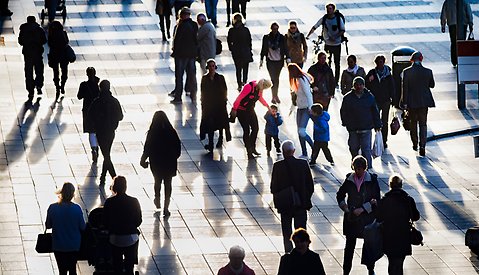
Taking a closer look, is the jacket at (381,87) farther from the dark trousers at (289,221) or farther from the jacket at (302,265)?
the jacket at (302,265)

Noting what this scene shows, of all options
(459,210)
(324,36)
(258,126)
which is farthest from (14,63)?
(459,210)

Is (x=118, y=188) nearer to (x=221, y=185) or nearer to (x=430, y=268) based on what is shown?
(x=430, y=268)

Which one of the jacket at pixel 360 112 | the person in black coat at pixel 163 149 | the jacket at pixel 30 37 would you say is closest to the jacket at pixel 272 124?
the jacket at pixel 360 112

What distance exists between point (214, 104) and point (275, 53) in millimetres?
3946

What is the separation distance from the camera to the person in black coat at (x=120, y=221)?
51.3 feet

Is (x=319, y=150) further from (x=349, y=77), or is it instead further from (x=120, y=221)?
(x=120, y=221)

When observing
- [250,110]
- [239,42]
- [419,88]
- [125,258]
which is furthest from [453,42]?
[125,258]

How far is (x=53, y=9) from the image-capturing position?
3297 centimetres

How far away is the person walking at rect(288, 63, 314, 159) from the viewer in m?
22.3

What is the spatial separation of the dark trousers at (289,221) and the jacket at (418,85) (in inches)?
250

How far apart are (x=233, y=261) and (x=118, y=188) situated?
271 cm

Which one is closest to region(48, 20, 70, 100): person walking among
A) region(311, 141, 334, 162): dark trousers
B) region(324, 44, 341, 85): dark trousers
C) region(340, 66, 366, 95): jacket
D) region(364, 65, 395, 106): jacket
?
region(324, 44, 341, 85): dark trousers

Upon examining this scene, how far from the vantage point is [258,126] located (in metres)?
22.8

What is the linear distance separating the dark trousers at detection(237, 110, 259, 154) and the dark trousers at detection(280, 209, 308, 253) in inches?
212
